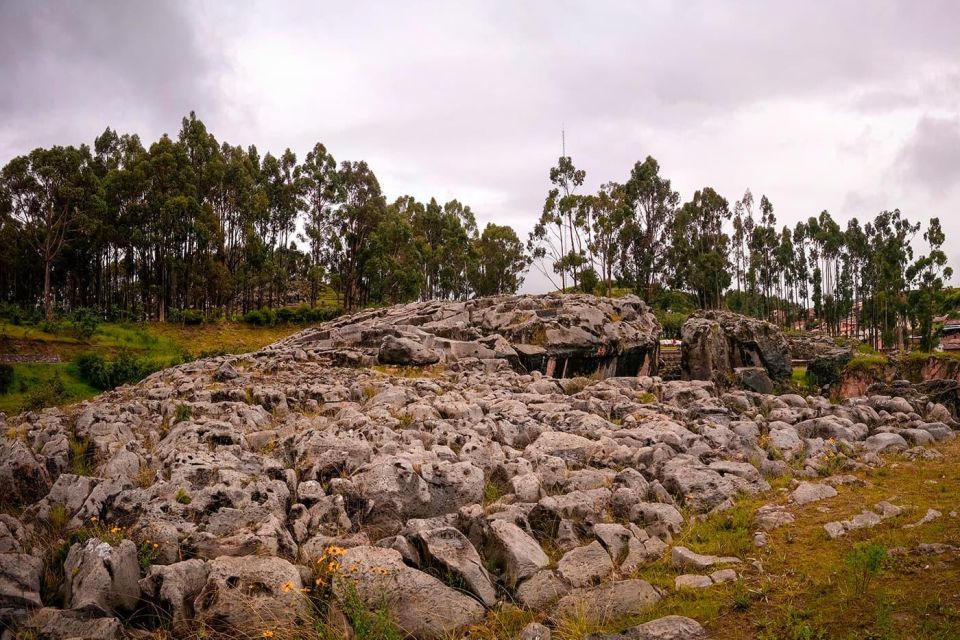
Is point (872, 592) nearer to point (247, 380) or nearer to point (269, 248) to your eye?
point (247, 380)

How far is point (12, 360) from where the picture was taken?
36.2m

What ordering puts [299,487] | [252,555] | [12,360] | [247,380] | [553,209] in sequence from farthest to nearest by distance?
1. [553,209]
2. [12,360]
3. [247,380]
4. [299,487]
5. [252,555]

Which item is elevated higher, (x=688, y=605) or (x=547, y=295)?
(x=547, y=295)

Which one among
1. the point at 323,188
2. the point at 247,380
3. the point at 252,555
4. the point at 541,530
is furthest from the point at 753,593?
the point at 323,188

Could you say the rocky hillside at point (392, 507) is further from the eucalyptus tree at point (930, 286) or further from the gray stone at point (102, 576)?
the eucalyptus tree at point (930, 286)

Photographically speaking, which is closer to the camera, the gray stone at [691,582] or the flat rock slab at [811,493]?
the gray stone at [691,582]

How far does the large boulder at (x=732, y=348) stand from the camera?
3969 cm

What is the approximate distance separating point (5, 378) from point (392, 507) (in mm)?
35301

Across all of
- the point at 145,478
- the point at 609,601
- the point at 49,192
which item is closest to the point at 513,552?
the point at 609,601

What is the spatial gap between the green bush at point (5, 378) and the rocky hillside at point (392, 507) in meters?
22.4

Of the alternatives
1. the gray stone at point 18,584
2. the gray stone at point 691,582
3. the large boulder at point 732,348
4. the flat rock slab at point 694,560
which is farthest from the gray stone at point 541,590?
the large boulder at point 732,348

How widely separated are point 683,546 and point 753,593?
5.23 ft

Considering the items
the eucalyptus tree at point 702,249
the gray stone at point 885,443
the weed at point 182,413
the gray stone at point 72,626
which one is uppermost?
the eucalyptus tree at point 702,249

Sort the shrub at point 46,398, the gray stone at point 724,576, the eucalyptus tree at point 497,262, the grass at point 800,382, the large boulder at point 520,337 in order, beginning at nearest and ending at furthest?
the gray stone at point 724,576, the shrub at point 46,398, the large boulder at point 520,337, the grass at point 800,382, the eucalyptus tree at point 497,262
